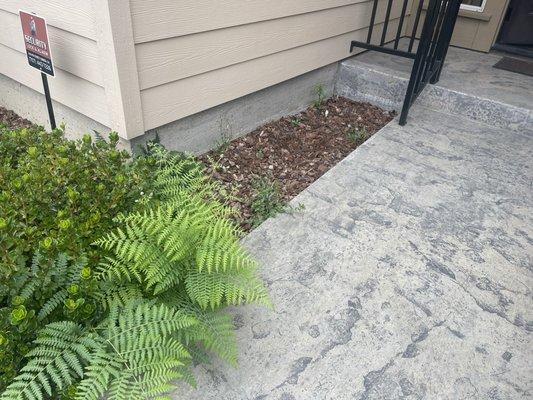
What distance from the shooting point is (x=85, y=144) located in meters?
2.09

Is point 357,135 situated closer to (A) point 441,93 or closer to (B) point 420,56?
(B) point 420,56

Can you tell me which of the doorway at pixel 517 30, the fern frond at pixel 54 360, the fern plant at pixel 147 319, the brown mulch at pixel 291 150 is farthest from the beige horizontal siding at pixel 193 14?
the doorway at pixel 517 30

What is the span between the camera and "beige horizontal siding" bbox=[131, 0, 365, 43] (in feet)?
7.47

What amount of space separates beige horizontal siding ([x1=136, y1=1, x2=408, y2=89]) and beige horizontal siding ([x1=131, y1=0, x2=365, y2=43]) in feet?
0.15

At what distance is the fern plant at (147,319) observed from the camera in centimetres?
141

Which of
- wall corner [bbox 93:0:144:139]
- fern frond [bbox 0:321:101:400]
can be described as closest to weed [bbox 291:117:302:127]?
wall corner [bbox 93:0:144:139]

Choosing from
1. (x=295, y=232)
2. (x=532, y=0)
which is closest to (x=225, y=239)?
(x=295, y=232)

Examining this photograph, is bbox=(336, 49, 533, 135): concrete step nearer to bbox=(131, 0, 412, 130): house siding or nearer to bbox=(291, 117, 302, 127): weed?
bbox=(131, 0, 412, 130): house siding

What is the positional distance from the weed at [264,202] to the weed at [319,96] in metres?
1.75

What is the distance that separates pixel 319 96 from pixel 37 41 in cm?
279

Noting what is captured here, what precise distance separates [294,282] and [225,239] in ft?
1.93

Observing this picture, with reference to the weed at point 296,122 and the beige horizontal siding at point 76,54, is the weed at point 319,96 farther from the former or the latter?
the beige horizontal siding at point 76,54

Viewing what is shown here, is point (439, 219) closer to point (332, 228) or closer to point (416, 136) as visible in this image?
point (332, 228)

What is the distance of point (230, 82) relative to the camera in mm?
3104
